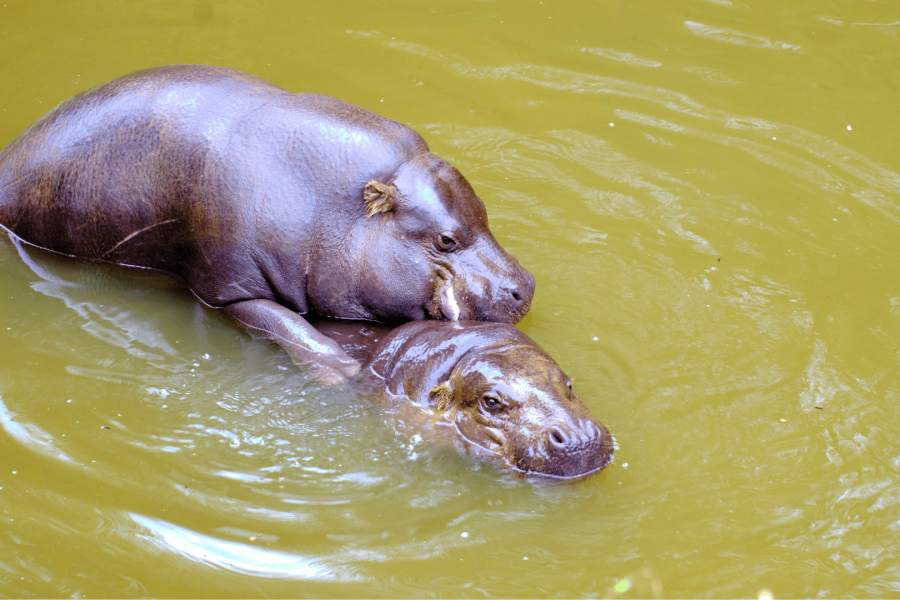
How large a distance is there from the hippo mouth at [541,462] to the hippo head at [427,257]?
3.27 feet

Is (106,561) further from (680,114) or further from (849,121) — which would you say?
(849,121)

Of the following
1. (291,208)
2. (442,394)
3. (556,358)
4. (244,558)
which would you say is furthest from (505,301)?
(244,558)

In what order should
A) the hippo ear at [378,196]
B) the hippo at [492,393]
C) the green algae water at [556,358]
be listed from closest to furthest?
the green algae water at [556,358], the hippo at [492,393], the hippo ear at [378,196]

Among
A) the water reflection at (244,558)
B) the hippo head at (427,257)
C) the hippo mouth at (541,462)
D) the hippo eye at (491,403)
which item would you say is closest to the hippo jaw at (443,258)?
the hippo head at (427,257)

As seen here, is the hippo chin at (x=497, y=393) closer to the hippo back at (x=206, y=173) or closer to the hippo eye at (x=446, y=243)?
the hippo eye at (x=446, y=243)

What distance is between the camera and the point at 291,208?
5.69 meters

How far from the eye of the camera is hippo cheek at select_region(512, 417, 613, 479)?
469 cm

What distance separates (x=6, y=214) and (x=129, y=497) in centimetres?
295

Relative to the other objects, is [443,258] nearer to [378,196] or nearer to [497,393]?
[378,196]

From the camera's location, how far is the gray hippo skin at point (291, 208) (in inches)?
224

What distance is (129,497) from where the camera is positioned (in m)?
4.77

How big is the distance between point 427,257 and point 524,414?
1.39 meters

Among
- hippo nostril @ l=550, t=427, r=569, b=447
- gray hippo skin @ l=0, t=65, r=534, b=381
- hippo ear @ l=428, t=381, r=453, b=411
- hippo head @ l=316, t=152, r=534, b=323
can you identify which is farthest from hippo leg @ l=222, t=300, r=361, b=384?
hippo nostril @ l=550, t=427, r=569, b=447

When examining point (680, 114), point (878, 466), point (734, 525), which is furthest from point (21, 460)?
point (680, 114)
